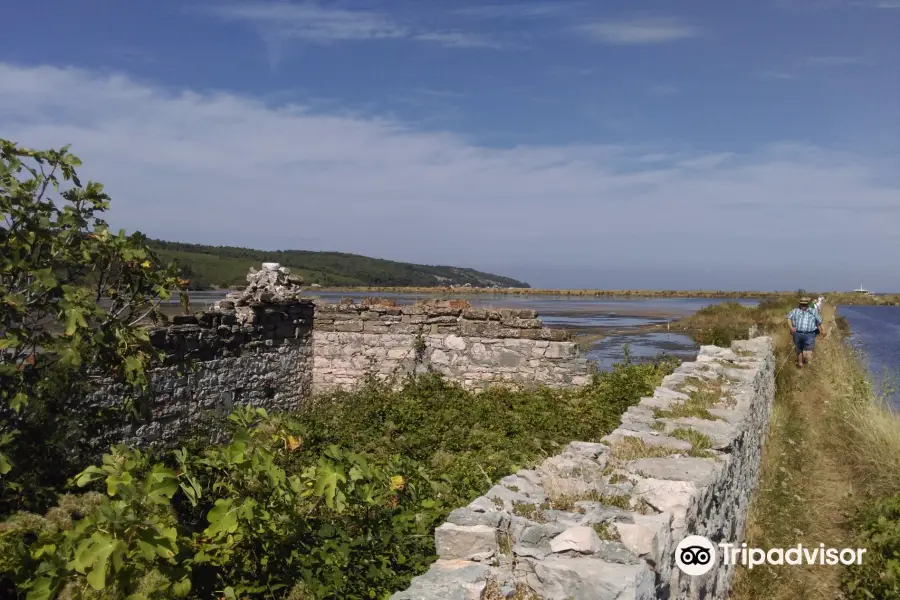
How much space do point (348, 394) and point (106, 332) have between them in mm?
7654

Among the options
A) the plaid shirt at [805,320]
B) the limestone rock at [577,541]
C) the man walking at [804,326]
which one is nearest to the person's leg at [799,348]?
the man walking at [804,326]

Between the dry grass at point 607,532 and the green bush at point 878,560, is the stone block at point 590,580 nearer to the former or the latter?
the dry grass at point 607,532

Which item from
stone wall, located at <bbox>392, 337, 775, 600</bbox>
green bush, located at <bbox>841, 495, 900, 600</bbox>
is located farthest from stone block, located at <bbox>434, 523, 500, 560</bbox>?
green bush, located at <bbox>841, 495, 900, 600</bbox>

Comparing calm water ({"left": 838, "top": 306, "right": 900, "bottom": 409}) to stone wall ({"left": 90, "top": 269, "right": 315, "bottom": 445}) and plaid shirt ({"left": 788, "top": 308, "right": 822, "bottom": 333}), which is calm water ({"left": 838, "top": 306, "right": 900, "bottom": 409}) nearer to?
plaid shirt ({"left": 788, "top": 308, "right": 822, "bottom": 333})

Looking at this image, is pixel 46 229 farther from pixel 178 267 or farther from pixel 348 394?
pixel 348 394

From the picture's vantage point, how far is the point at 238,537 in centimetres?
364

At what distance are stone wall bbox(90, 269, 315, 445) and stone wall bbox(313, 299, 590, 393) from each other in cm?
49

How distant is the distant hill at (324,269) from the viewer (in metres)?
75.9

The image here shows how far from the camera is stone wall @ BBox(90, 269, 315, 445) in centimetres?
869

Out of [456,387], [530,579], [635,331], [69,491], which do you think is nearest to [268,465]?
[530,579]

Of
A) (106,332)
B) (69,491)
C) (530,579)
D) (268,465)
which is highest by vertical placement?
(106,332)

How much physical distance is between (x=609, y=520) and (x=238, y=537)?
6.68 feet

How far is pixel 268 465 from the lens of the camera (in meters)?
3.55

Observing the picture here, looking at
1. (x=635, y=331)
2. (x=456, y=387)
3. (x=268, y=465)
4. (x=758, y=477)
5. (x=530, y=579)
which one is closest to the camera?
(x=530, y=579)
